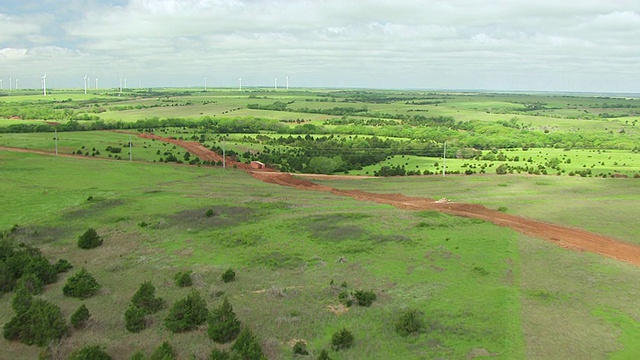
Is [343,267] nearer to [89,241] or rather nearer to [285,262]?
[285,262]

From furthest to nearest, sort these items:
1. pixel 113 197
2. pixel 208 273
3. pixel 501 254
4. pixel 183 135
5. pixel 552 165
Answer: pixel 183 135 < pixel 552 165 < pixel 113 197 < pixel 501 254 < pixel 208 273

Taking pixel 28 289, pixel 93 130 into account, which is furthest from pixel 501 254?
pixel 93 130

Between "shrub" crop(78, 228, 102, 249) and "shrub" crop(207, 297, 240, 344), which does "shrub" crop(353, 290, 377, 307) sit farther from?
"shrub" crop(78, 228, 102, 249)

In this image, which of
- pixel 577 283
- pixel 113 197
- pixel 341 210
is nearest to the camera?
pixel 577 283

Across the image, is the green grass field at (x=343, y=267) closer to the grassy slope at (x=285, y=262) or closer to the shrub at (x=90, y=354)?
the grassy slope at (x=285, y=262)

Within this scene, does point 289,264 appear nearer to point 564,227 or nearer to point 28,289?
point 28,289

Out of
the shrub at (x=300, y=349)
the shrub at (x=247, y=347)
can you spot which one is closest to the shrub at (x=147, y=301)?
the shrub at (x=247, y=347)

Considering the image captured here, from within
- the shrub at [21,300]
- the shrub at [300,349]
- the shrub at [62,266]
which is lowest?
the shrub at [62,266]
